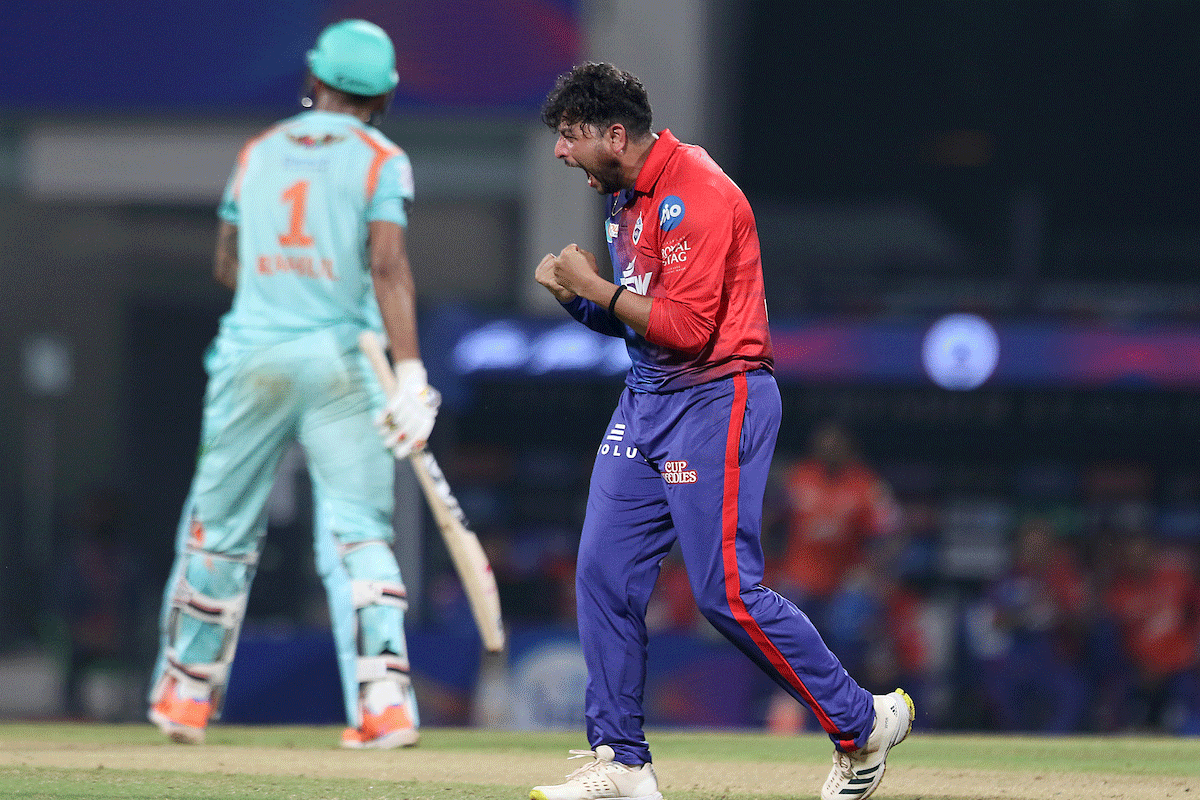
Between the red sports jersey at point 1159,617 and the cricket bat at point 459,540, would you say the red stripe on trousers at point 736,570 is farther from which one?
the red sports jersey at point 1159,617

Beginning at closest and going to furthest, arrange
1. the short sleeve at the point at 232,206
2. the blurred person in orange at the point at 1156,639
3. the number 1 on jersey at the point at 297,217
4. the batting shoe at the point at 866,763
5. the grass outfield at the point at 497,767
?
the batting shoe at the point at 866,763, the grass outfield at the point at 497,767, the number 1 on jersey at the point at 297,217, the short sleeve at the point at 232,206, the blurred person in orange at the point at 1156,639

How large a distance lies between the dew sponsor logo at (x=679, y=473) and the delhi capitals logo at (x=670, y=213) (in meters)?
0.61

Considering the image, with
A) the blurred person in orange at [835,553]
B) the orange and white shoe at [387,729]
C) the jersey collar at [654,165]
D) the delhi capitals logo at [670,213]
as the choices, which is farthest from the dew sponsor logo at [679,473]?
the blurred person in orange at [835,553]

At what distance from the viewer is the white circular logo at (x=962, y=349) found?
11648mm

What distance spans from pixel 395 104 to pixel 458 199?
0.87m

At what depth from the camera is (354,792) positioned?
4.75 meters

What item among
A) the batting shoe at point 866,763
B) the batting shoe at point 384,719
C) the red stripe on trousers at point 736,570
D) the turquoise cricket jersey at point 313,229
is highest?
the turquoise cricket jersey at point 313,229

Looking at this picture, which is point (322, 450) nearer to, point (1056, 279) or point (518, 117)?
point (518, 117)

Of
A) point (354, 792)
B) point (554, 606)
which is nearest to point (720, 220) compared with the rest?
point (354, 792)

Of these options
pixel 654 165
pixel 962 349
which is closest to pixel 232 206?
pixel 654 165

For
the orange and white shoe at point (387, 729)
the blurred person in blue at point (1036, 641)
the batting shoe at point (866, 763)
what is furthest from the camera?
the blurred person in blue at point (1036, 641)

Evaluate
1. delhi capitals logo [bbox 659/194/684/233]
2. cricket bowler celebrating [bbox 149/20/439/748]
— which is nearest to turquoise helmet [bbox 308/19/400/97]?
cricket bowler celebrating [bbox 149/20/439/748]

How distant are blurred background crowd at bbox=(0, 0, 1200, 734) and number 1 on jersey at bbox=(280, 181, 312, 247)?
5.15m

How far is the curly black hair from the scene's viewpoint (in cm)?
455
